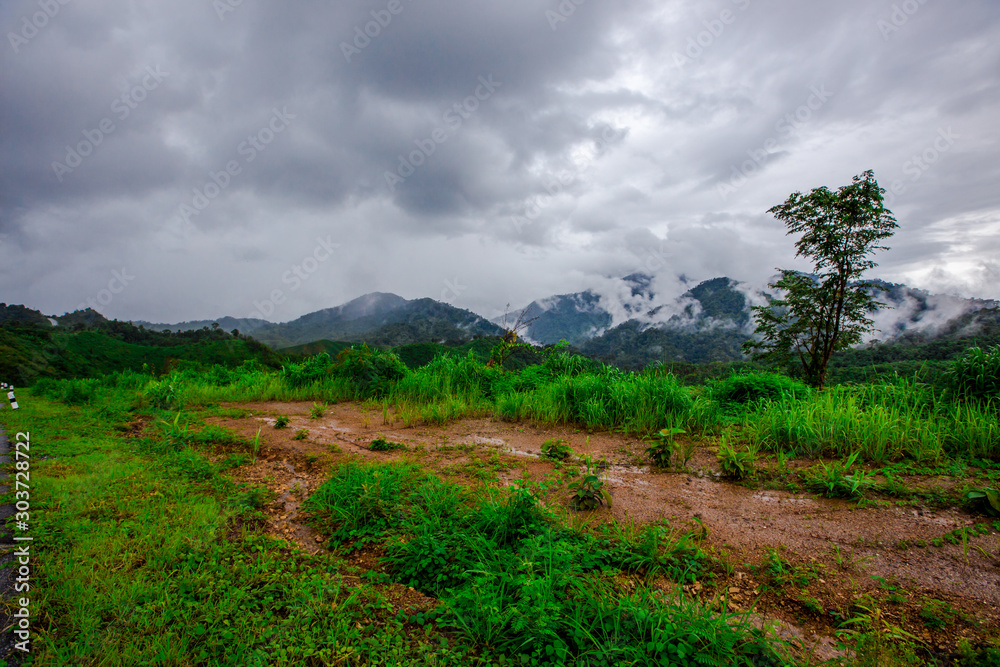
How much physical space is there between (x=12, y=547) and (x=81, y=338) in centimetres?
3319

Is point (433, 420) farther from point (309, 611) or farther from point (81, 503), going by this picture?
point (309, 611)

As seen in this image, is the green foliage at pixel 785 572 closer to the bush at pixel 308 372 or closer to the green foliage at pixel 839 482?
the green foliage at pixel 839 482

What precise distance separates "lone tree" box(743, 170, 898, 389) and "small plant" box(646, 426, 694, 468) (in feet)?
44.0

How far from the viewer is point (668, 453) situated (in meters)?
4.27

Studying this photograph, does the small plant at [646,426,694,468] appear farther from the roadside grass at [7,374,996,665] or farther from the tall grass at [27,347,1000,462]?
the roadside grass at [7,374,996,665]

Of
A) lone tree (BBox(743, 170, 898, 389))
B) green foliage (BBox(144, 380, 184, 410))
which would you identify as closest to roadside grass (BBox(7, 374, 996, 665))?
green foliage (BBox(144, 380, 184, 410))

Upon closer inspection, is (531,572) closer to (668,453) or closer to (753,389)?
(668,453)

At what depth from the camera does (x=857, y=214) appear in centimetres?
1511

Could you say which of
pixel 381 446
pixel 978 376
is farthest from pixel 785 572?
pixel 978 376

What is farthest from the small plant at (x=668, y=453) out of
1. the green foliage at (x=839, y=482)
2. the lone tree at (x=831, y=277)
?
the lone tree at (x=831, y=277)

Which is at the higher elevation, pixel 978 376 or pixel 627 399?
pixel 978 376

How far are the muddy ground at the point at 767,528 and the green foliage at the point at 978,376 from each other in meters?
1.89

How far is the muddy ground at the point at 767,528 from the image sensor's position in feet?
6.87

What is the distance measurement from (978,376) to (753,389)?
7.37 feet
